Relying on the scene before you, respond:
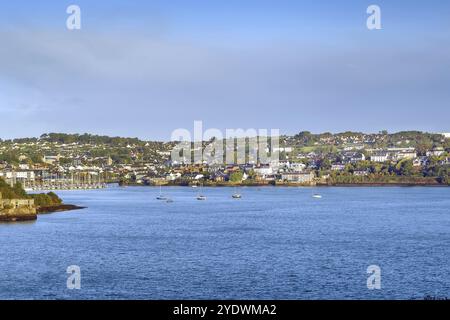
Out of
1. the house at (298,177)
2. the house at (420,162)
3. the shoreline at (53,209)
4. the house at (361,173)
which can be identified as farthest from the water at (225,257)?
the house at (420,162)

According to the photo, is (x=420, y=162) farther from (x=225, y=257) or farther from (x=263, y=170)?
(x=225, y=257)

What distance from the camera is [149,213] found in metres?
49.1

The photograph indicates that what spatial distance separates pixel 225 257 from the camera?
24469 millimetres

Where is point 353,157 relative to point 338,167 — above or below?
above

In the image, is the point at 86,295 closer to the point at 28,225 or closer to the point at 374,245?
the point at 374,245

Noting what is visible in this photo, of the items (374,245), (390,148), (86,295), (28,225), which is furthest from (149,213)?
(390,148)

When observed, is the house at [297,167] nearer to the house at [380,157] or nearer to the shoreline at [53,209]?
the house at [380,157]

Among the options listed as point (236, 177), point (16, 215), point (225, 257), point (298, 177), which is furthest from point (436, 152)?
point (225, 257)

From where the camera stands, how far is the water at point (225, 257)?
1838cm

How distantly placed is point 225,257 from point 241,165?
106965mm

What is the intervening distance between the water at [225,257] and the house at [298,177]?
74411 millimetres

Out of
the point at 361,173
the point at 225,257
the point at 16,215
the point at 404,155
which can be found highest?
the point at 404,155

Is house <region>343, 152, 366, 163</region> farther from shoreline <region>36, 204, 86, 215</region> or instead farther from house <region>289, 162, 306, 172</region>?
shoreline <region>36, 204, 86, 215</region>

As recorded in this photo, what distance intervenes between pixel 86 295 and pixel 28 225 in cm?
2085
